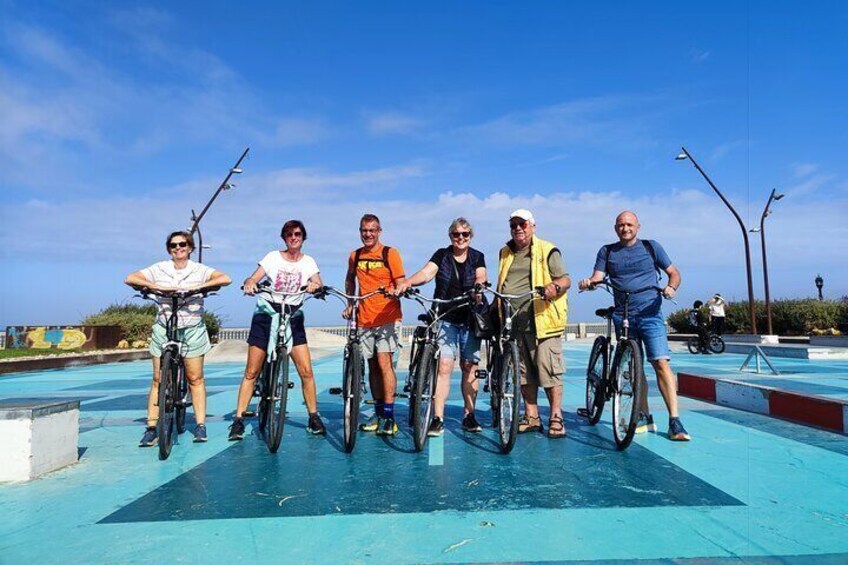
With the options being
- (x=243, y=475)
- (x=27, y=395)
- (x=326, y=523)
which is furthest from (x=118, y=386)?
(x=326, y=523)

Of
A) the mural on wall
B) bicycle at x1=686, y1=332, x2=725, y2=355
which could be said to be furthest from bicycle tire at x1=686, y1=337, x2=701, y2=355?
the mural on wall

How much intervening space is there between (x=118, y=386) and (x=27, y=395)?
4.96 ft

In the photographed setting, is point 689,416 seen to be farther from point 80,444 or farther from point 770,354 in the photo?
point 770,354

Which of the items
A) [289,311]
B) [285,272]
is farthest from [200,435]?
[285,272]

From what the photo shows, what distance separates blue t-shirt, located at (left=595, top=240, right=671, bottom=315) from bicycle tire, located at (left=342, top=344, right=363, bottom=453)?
2.38m

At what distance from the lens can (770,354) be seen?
57.3 feet

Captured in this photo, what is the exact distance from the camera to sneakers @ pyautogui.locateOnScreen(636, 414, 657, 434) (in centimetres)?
550

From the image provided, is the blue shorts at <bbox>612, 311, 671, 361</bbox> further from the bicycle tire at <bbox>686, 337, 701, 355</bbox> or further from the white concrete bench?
the bicycle tire at <bbox>686, 337, 701, 355</bbox>

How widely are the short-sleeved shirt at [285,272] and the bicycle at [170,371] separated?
0.49 meters

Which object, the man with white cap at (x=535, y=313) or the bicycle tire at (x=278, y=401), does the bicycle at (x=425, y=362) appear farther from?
the bicycle tire at (x=278, y=401)

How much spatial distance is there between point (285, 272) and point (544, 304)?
7.88ft

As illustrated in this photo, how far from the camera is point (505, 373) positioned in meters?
4.91

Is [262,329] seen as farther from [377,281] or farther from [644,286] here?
[644,286]

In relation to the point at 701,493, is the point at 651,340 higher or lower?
higher
